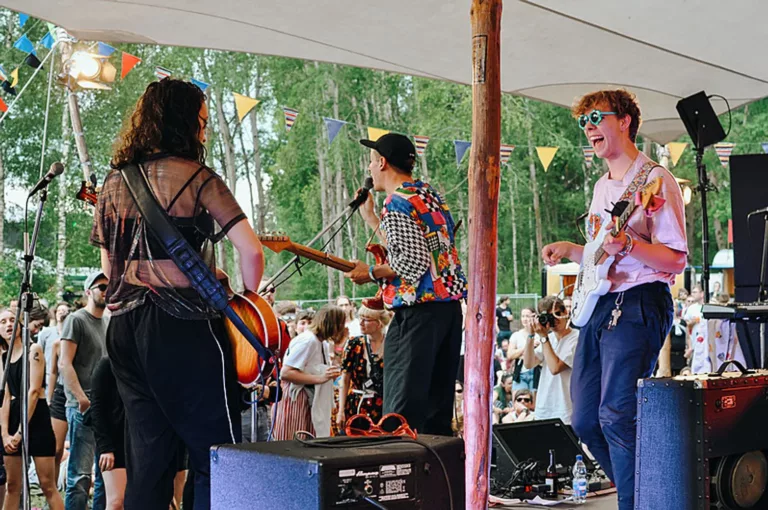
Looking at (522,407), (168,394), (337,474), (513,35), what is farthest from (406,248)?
(522,407)

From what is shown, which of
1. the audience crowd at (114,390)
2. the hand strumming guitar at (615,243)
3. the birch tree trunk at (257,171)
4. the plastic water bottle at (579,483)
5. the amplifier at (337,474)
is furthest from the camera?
the birch tree trunk at (257,171)

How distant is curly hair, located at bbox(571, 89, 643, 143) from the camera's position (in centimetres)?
374

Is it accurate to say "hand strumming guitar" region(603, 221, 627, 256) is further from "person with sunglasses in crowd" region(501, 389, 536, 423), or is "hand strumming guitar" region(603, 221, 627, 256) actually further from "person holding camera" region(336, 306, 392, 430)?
"person with sunglasses in crowd" region(501, 389, 536, 423)

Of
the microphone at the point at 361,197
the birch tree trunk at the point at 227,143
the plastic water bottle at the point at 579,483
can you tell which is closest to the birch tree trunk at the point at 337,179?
the birch tree trunk at the point at 227,143

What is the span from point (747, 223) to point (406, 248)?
397 cm

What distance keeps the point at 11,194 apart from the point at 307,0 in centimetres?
1867

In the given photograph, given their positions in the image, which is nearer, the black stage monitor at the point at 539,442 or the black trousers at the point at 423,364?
the black trousers at the point at 423,364

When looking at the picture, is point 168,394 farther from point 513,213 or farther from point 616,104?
point 513,213

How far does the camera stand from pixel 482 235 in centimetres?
500

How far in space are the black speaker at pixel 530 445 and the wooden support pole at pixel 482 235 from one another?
3.91ft

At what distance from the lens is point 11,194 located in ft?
74.0

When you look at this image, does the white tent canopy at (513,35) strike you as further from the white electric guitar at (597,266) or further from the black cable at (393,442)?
the black cable at (393,442)

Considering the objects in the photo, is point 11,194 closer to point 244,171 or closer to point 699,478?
point 244,171

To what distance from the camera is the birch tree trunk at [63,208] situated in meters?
20.9
